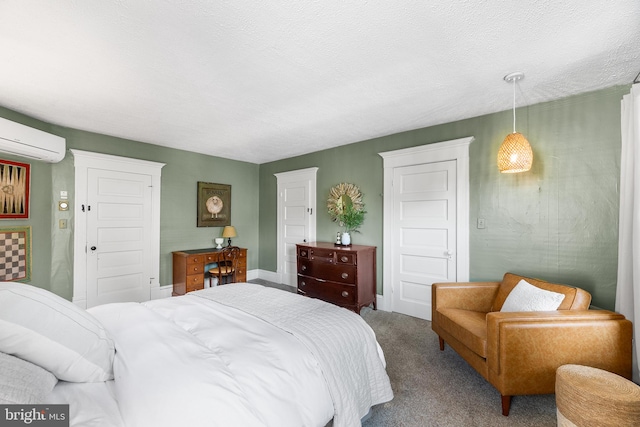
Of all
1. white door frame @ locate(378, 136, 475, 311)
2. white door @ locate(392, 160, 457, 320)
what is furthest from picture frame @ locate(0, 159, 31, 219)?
white door @ locate(392, 160, 457, 320)

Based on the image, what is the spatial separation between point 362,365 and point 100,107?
3583mm

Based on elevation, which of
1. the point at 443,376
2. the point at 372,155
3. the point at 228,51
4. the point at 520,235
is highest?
the point at 228,51

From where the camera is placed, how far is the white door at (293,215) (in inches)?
194

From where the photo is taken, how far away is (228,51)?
1.98m

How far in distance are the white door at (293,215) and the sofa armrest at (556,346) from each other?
3.37 meters

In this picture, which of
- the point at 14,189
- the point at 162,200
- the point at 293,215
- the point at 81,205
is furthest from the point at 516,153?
the point at 14,189

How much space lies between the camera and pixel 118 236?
13.4ft

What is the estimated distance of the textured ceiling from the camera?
161 centimetres

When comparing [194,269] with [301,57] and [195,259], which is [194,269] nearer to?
[195,259]

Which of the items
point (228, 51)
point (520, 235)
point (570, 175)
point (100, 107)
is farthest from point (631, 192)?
point (100, 107)

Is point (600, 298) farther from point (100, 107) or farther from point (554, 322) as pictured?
point (100, 107)

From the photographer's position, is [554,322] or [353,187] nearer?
[554,322]

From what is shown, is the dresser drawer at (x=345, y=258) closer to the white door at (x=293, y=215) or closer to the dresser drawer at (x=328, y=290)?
the dresser drawer at (x=328, y=290)

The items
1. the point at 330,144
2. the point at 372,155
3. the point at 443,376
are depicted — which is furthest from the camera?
the point at 330,144
